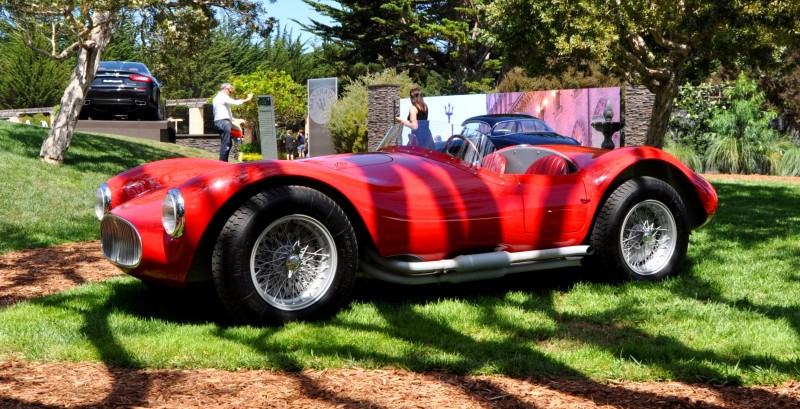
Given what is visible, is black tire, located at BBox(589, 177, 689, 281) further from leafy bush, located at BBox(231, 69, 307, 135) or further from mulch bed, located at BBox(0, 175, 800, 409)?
leafy bush, located at BBox(231, 69, 307, 135)

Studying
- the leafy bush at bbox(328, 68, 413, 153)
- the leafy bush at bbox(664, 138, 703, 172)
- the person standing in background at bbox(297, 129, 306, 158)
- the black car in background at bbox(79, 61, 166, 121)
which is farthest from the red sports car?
the person standing in background at bbox(297, 129, 306, 158)

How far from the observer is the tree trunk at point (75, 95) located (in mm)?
14703

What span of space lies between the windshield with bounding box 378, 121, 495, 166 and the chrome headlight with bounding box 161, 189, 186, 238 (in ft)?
6.23

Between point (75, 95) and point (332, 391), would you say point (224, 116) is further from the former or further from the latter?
point (332, 391)

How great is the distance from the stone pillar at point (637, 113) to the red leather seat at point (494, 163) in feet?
52.4

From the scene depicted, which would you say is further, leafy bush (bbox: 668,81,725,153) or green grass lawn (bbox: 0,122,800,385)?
leafy bush (bbox: 668,81,725,153)

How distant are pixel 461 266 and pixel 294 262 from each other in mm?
1063

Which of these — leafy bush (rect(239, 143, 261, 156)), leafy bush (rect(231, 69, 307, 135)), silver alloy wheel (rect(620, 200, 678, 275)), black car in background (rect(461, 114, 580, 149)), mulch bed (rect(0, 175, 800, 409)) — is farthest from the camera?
leafy bush (rect(231, 69, 307, 135))

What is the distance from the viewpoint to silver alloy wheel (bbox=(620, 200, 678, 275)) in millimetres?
5980

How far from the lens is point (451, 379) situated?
12.8 ft

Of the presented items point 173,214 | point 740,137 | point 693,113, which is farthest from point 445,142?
point 693,113

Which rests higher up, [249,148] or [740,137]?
[740,137]

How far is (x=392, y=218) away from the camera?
5.03 metres

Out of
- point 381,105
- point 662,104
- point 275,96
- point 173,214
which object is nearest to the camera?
point 173,214
